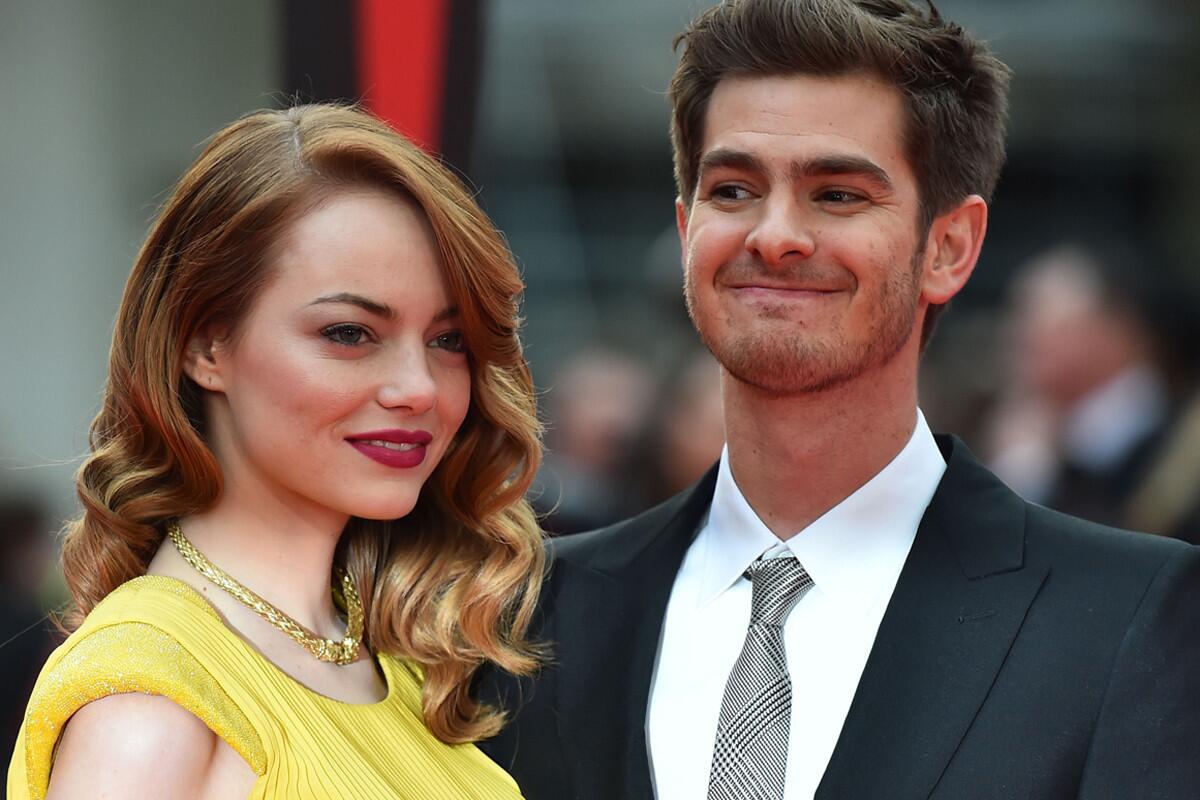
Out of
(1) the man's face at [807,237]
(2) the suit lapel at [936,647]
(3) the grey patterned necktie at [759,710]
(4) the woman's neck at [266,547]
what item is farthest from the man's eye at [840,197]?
(4) the woman's neck at [266,547]

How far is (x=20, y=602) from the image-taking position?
16.9 feet

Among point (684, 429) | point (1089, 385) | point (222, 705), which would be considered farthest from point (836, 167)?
point (1089, 385)

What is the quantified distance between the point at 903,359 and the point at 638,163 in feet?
22.0

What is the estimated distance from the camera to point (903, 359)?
9.25ft

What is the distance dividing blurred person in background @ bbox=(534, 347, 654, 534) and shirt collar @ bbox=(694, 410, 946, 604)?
9.40 feet

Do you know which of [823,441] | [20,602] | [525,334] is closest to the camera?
[823,441]

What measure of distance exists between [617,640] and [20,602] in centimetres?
305

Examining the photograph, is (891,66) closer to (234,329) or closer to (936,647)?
(936,647)

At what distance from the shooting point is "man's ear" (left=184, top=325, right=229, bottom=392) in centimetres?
248

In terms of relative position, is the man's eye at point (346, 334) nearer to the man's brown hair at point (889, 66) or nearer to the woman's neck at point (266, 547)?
the woman's neck at point (266, 547)

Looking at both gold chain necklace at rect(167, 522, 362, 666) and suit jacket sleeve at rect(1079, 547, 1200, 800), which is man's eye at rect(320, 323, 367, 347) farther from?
suit jacket sleeve at rect(1079, 547, 1200, 800)

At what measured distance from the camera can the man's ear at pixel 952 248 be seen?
9.36 feet

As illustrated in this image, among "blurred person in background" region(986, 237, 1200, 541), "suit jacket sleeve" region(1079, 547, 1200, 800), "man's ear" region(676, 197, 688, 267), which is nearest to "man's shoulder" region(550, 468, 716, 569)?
"man's ear" region(676, 197, 688, 267)

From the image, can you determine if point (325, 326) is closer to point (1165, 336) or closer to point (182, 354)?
Result: point (182, 354)
